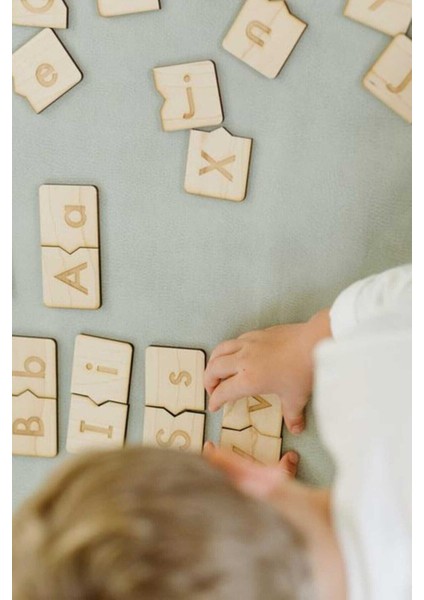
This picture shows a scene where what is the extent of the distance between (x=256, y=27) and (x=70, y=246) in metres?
0.23

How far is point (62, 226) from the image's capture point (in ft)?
1.99

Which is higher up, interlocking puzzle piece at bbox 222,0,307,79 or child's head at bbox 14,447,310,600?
interlocking puzzle piece at bbox 222,0,307,79

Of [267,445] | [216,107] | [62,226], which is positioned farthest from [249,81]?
[267,445]

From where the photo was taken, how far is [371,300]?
56 centimetres

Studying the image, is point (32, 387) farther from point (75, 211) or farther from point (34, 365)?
point (75, 211)

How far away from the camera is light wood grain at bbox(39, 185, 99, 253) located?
60 cm

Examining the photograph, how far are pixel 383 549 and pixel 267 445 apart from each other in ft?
0.44

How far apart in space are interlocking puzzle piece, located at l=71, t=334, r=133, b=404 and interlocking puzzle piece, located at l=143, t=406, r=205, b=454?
0.03 metres

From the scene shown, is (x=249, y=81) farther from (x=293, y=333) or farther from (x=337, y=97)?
(x=293, y=333)

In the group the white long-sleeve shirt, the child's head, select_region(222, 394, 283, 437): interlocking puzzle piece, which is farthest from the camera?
select_region(222, 394, 283, 437): interlocking puzzle piece

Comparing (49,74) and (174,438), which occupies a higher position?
(49,74)

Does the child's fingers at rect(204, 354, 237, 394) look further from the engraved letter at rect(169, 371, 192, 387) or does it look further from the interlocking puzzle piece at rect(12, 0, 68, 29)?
the interlocking puzzle piece at rect(12, 0, 68, 29)

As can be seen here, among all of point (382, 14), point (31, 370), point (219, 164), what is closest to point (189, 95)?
point (219, 164)

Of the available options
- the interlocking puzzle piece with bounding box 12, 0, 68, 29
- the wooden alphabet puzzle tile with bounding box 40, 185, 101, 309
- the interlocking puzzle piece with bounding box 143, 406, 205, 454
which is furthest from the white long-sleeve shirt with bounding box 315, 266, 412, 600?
the interlocking puzzle piece with bounding box 12, 0, 68, 29
